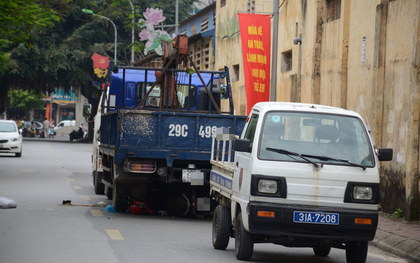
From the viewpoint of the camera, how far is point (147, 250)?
8695 mm

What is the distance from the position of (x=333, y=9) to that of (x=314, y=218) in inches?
477

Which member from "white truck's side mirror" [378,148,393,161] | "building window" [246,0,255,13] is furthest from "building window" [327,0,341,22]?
"white truck's side mirror" [378,148,393,161]

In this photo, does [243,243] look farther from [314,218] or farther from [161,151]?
[161,151]

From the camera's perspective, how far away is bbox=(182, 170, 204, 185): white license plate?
38.1 feet

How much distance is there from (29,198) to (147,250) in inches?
265

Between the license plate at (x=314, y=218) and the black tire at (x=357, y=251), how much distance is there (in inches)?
25.0

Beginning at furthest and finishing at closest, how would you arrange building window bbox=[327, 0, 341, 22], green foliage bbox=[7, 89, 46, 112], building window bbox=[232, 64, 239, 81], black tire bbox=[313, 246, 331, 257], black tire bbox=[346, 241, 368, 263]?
green foliage bbox=[7, 89, 46, 112]
building window bbox=[232, 64, 239, 81]
building window bbox=[327, 0, 341, 22]
black tire bbox=[313, 246, 331, 257]
black tire bbox=[346, 241, 368, 263]

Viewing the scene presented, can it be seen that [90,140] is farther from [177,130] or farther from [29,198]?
[177,130]

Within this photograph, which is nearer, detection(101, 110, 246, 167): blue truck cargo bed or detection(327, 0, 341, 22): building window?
detection(101, 110, 246, 167): blue truck cargo bed

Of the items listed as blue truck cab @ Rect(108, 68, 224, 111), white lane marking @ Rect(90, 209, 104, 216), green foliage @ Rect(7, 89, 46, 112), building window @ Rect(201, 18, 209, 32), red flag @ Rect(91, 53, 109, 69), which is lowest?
white lane marking @ Rect(90, 209, 104, 216)

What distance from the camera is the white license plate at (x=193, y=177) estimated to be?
1161 cm

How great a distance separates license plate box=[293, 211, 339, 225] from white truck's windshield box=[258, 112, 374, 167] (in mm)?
608

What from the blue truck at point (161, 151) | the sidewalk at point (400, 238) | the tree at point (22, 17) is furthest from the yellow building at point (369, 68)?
the tree at point (22, 17)

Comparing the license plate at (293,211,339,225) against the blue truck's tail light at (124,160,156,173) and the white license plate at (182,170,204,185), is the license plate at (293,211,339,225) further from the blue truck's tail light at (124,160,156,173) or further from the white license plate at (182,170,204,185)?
the blue truck's tail light at (124,160,156,173)
